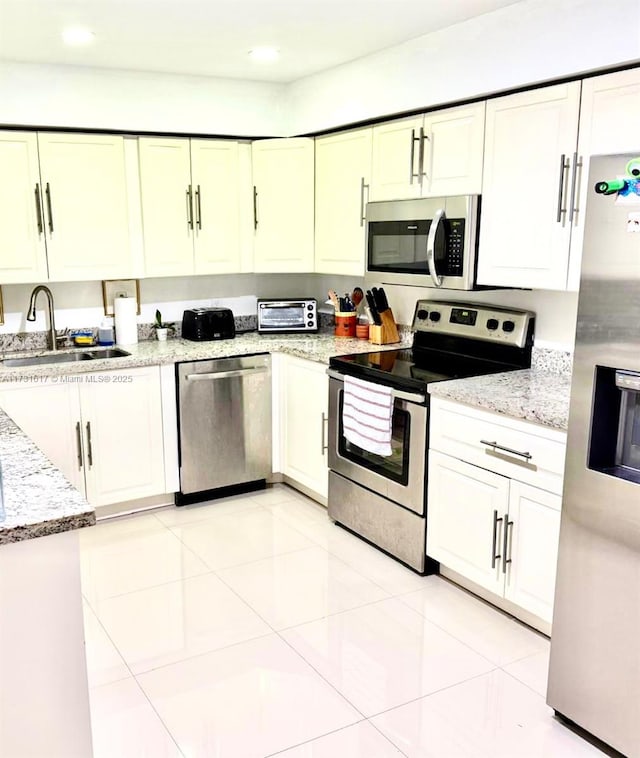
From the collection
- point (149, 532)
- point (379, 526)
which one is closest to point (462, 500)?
point (379, 526)

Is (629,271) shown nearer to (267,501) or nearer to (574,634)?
(574,634)

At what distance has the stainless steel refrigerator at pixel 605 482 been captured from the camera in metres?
1.91

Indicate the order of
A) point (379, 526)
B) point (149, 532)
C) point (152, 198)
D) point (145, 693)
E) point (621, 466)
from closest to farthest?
point (621, 466) < point (145, 693) < point (379, 526) < point (149, 532) < point (152, 198)

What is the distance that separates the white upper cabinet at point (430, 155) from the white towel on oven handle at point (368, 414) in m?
0.96

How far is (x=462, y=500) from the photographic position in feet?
9.56

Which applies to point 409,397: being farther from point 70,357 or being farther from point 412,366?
point 70,357

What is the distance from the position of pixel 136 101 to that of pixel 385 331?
1.85 meters

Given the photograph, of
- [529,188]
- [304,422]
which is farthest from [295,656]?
[529,188]

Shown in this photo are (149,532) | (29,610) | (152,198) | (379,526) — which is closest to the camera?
(29,610)

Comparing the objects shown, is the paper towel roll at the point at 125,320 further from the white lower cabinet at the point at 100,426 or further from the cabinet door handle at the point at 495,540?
the cabinet door handle at the point at 495,540

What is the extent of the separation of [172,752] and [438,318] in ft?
7.95

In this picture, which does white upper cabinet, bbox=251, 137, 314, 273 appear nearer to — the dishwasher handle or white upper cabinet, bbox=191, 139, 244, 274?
white upper cabinet, bbox=191, 139, 244, 274

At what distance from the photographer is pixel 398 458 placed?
3248 millimetres

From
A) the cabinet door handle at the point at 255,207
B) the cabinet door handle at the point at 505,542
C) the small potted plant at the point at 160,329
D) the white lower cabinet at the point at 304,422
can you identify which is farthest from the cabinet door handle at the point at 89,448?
the cabinet door handle at the point at 505,542
